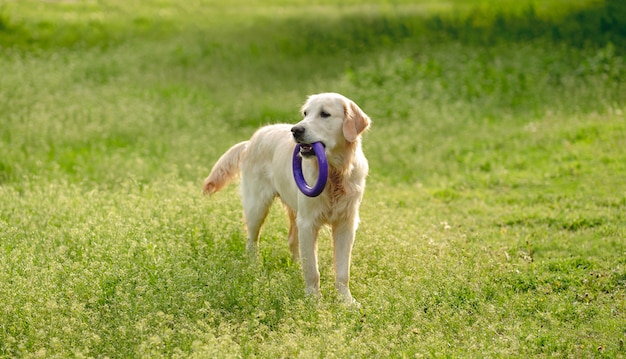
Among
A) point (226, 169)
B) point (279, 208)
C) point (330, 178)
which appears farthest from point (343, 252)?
point (279, 208)

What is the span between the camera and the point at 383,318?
6125mm

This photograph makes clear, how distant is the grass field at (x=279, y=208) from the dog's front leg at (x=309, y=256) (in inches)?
9.2

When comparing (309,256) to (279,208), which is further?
(279,208)

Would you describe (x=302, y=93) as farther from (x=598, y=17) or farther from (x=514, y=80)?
(x=598, y=17)

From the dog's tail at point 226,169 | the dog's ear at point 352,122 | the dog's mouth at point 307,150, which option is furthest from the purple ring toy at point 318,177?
the dog's tail at point 226,169

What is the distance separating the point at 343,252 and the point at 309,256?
0.31 meters

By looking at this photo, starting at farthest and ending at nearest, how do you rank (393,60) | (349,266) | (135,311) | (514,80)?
(393,60) < (514,80) < (349,266) < (135,311)

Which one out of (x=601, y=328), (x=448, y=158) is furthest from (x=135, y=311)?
(x=448, y=158)

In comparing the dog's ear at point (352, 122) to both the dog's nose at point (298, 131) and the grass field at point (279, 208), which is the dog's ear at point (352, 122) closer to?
the dog's nose at point (298, 131)

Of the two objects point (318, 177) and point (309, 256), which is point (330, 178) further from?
point (309, 256)

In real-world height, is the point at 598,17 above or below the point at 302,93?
above

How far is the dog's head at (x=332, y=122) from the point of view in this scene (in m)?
6.77

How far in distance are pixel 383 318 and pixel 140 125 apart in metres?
8.35

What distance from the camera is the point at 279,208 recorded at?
9.35 m
